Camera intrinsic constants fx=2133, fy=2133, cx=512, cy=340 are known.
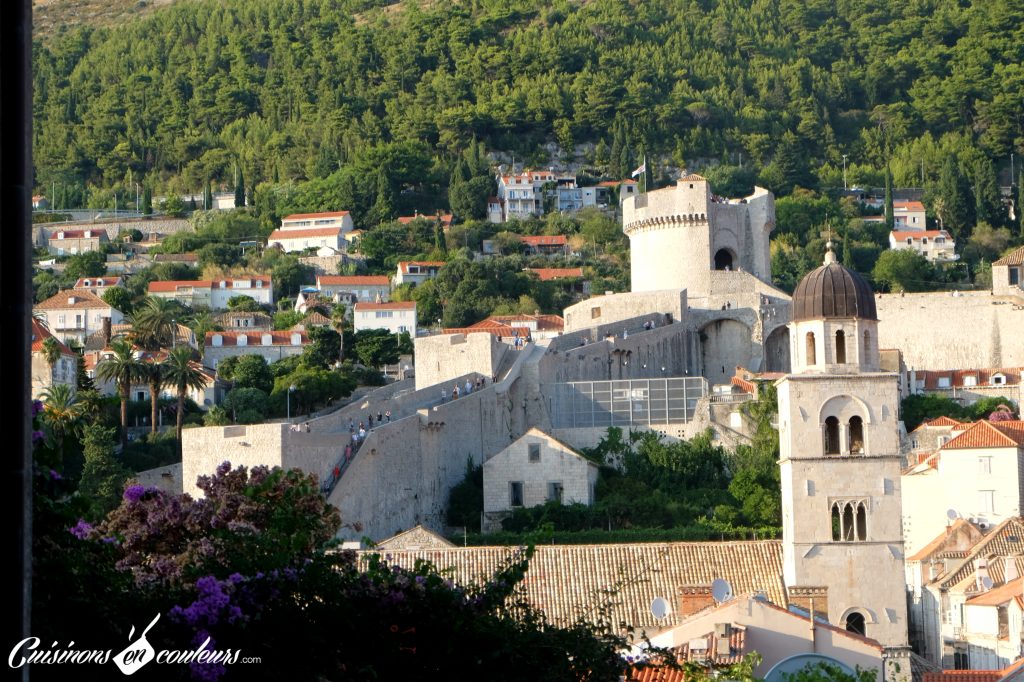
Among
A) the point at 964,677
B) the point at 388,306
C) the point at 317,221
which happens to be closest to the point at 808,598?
the point at 964,677

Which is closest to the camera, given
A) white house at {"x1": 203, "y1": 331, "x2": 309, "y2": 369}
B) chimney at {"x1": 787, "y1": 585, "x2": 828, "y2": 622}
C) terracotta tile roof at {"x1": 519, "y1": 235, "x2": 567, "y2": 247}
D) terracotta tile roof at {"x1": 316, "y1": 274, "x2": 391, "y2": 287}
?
chimney at {"x1": 787, "y1": 585, "x2": 828, "y2": 622}

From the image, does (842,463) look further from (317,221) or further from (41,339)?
(317,221)

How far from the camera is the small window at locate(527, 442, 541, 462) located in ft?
152

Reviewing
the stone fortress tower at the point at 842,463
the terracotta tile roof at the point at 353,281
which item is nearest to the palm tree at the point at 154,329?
the terracotta tile roof at the point at 353,281

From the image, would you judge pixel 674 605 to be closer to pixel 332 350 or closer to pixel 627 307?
pixel 627 307

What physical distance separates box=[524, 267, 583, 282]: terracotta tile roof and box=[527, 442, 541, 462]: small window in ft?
146

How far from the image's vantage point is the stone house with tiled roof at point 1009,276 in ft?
219

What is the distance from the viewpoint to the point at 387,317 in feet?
275

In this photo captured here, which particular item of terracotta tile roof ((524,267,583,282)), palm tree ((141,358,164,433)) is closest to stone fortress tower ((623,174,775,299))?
palm tree ((141,358,164,433))

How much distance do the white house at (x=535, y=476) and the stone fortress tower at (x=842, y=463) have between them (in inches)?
581

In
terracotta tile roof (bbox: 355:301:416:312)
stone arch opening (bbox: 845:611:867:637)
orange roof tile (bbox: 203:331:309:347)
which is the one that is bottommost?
stone arch opening (bbox: 845:611:867:637)

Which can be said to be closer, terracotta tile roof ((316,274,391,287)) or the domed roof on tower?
the domed roof on tower

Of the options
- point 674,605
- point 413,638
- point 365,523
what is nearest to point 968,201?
point 365,523
